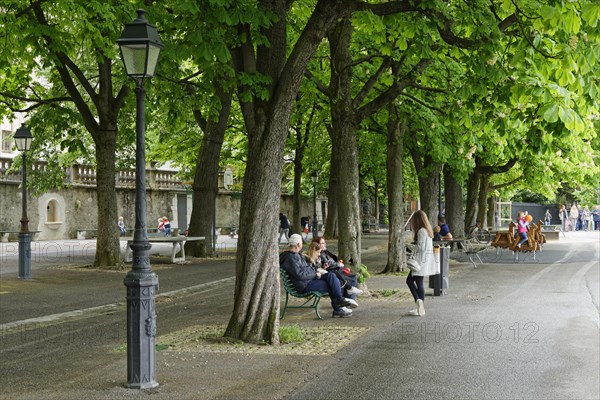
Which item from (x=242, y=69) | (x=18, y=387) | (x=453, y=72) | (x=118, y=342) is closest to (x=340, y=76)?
(x=453, y=72)

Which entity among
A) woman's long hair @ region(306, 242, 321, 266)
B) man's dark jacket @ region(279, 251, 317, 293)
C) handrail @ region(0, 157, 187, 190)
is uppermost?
handrail @ region(0, 157, 187, 190)

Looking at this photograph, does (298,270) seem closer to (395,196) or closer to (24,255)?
(395,196)

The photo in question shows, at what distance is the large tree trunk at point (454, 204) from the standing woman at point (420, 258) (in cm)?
1917

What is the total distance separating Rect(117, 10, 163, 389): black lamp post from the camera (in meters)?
7.49

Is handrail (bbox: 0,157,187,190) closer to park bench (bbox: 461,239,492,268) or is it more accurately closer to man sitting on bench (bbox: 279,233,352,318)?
park bench (bbox: 461,239,492,268)

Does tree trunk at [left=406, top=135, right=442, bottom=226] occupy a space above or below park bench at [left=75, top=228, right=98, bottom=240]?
above

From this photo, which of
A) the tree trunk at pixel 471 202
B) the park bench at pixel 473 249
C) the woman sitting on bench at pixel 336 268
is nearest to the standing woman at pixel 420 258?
the woman sitting on bench at pixel 336 268

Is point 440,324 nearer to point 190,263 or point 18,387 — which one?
point 18,387

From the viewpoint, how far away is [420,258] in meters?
13.1

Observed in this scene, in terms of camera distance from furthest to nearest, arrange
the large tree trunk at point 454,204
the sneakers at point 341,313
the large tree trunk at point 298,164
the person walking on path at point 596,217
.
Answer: the person walking on path at point 596,217
the large tree trunk at point 298,164
the large tree trunk at point 454,204
the sneakers at point 341,313

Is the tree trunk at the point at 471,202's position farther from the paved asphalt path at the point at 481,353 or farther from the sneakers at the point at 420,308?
the sneakers at the point at 420,308

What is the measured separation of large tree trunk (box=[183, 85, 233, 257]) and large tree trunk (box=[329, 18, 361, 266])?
9.81 meters

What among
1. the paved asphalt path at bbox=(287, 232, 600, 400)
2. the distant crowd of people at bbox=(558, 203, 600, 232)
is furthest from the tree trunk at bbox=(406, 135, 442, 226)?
the distant crowd of people at bbox=(558, 203, 600, 232)

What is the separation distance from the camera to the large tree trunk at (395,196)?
68.3 feet
